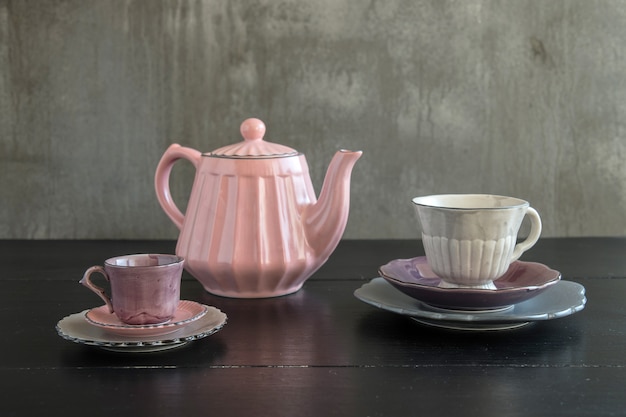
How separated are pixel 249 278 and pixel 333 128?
1.06 metres

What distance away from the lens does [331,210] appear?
0.97 m

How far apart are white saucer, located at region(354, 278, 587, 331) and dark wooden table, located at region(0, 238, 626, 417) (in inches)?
0.6

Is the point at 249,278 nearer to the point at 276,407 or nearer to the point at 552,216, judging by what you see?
the point at 276,407

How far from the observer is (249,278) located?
957 mm

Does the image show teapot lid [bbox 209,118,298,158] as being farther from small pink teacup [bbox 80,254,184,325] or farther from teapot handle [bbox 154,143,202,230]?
small pink teacup [bbox 80,254,184,325]

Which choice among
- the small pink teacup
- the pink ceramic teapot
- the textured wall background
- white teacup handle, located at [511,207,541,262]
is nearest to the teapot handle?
the pink ceramic teapot

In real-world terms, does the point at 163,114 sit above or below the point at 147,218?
above

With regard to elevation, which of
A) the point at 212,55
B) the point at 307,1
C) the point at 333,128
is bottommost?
the point at 333,128

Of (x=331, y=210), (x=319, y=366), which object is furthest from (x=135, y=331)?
(x=331, y=210)

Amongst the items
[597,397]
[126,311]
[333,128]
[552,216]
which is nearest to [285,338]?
[126,311]

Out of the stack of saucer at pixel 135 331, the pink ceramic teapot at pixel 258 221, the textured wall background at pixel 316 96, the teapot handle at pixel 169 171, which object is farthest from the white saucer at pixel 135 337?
the textured wall background at pixel 316 96

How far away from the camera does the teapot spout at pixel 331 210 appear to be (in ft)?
3.19

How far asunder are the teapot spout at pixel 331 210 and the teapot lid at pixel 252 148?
73 millimetres

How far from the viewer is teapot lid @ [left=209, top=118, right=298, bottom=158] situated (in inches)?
39.1
